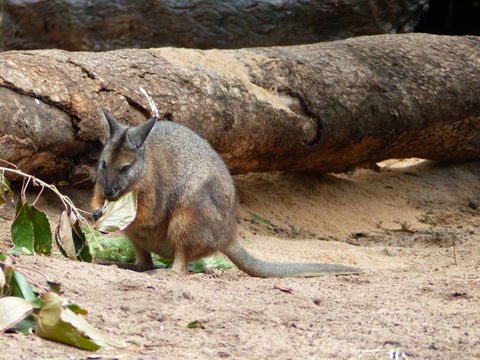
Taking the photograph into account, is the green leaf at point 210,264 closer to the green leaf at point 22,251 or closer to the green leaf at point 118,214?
the green leaf at point 118,214

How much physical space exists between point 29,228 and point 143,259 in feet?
4.60

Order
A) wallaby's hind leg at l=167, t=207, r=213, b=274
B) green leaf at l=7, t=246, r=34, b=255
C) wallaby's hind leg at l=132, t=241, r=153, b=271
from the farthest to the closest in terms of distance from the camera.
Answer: wallaby's hind leg at l=132, t=241, r=153, b=271, wallaby's hind leg at l=167, t=207, r=213, b=274, green leaf at l=7, t=246, r=34, b=255

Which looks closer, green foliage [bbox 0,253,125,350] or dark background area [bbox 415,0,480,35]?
green foliage [bbox 0,253,125,350]

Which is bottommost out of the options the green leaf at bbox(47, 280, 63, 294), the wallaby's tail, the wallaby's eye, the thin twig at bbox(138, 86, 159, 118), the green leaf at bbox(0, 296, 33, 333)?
the wallaby's tail

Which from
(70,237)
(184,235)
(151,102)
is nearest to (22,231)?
(70,237)

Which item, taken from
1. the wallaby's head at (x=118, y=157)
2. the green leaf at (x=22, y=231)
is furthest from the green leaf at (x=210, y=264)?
the green leaf at (x=22, y=231)

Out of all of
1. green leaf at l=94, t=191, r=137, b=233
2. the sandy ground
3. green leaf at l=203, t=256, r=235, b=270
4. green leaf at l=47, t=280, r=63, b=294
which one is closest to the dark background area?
the sandy ground

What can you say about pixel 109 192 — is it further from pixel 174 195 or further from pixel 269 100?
pixel 269 100

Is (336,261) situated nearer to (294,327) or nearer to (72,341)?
(294,327)

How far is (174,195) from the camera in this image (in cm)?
600

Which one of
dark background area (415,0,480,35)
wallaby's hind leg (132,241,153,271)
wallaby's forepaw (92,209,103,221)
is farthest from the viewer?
dark background area (415,0,480,35)

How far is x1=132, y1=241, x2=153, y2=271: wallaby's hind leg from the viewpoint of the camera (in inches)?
246

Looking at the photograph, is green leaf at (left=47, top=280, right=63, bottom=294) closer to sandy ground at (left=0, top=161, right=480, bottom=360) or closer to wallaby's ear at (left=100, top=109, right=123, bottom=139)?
sandy ground at (left=0, top=161, right=480, bottom=360)

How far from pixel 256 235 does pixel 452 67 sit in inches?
119
